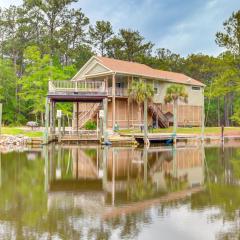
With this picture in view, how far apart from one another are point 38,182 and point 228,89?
35685 millimetres

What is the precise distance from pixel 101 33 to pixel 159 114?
2631cm

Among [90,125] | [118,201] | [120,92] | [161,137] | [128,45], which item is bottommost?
[118,201]

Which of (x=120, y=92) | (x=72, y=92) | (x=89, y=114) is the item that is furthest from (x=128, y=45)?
(x=72, y=92)

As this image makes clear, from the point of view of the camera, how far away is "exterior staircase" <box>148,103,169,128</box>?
153 ft

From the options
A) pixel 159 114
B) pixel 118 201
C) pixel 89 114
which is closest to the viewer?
pixel 118 201

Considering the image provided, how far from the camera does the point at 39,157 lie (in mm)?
24109

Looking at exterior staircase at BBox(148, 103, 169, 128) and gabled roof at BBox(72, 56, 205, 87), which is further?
exterior staircase at BBox(148, 103, 169, 128)

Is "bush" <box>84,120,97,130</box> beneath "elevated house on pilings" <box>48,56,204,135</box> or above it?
beneath

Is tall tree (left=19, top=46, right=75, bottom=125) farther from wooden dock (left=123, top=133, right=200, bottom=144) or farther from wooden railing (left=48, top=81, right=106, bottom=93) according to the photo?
wooden dock (left=123, top=133, right=200, bottom=144)

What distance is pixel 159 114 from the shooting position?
157 ft

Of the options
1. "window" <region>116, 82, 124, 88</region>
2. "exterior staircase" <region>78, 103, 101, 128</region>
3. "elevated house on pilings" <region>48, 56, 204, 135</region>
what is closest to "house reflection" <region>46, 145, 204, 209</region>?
"elevated house on pilings" <region>48, 56, 204, 135</region>

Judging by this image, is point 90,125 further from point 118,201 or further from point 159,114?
point 118,201

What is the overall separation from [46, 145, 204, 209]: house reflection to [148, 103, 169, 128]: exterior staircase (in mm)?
22083

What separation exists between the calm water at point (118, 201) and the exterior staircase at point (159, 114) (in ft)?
83.9
